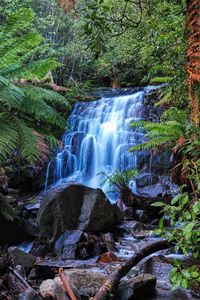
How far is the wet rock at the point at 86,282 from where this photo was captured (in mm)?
3209

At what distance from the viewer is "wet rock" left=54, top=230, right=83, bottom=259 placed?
544 cm

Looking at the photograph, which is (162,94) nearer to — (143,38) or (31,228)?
(31,228)

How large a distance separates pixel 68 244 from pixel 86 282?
2.24 metres

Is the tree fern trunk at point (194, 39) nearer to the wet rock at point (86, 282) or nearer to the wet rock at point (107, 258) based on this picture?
the wet rock at point (86, 282)

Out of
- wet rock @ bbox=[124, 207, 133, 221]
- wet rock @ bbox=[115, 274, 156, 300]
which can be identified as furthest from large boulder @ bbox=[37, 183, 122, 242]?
wet rock @ bbox=[115, 274, 156, 300]

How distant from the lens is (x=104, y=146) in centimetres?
1172

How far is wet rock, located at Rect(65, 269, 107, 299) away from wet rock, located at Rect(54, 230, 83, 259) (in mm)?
1828

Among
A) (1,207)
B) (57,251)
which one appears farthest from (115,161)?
(1,207)

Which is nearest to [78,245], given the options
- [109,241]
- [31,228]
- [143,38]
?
[109,241]

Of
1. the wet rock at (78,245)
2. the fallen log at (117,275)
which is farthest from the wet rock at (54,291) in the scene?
the wet rock at (78,245)

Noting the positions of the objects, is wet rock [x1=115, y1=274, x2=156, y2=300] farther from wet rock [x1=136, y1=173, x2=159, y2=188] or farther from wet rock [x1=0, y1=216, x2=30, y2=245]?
wet rock [x1=136, y1=173, x2=159, y2=188]

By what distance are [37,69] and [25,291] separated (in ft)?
7.82

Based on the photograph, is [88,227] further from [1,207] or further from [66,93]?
[66,93]

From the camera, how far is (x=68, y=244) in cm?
560
